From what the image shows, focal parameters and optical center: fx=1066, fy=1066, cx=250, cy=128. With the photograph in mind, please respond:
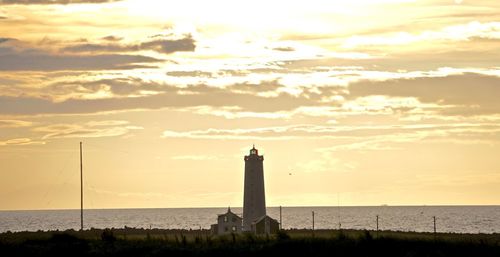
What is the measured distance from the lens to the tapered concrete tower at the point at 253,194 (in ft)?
343

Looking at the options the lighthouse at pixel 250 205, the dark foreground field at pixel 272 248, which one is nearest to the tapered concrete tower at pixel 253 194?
the lighthouse at pixel 250 205

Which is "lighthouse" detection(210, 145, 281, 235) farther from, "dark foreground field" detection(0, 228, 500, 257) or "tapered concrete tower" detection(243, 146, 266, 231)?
"dark foreground field" detection(0, 228, 500, 257)

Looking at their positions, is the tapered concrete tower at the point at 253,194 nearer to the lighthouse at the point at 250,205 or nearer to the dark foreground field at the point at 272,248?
the lighthouse at the point at 250,205

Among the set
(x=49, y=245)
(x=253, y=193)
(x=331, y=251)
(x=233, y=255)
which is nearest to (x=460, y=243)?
(x=331, y=251)

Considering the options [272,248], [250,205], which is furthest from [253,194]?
[272,248]

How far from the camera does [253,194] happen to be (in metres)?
105

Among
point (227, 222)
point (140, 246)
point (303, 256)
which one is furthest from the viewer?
point (227, 222)

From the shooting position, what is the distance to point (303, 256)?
64062 mm

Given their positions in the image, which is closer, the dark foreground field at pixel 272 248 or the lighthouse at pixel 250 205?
the dark foreground field at pixel 272 248

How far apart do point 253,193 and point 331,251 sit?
40.2m

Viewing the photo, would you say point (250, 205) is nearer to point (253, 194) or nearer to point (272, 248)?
point (253, 194)

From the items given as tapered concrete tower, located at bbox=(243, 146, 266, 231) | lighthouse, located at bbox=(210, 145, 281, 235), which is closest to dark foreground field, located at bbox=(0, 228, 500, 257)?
lighthouse, located at bbox=(210, 145, 281, 235)

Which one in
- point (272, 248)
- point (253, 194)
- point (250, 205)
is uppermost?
point (253, 194)

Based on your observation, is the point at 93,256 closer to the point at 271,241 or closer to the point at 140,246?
the point at 140,246
